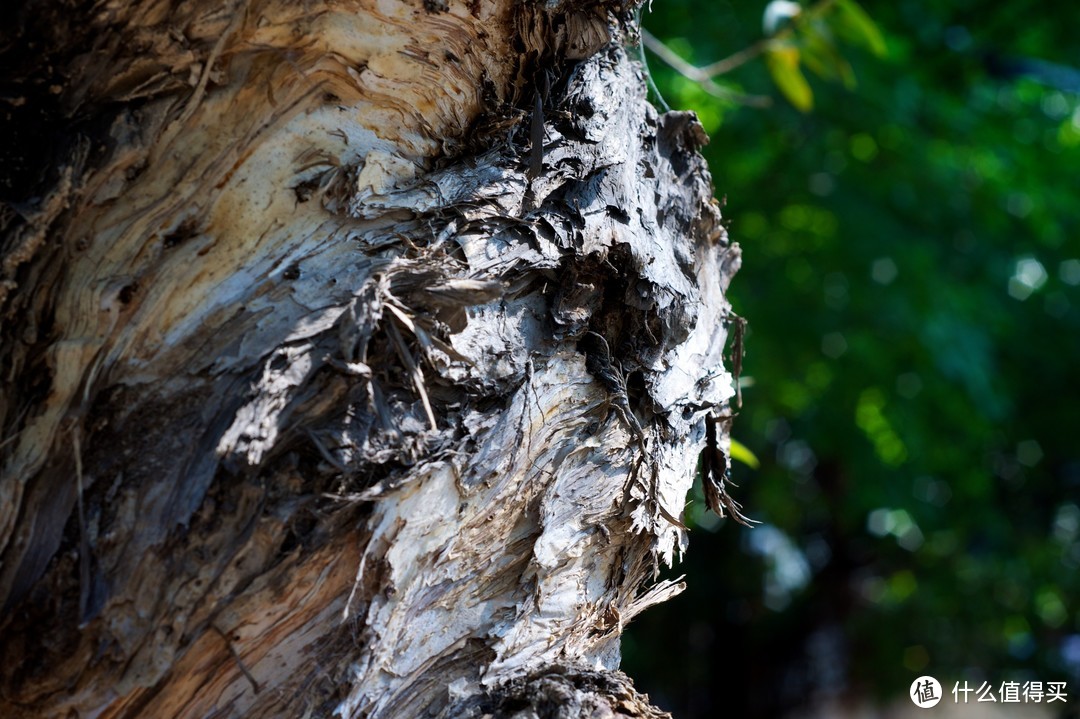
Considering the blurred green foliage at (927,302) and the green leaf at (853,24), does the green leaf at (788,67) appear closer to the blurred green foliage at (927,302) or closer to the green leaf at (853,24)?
the green leaf at (853,24)

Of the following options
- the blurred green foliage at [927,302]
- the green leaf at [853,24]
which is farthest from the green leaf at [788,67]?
the blurred green foliage at [927,302]

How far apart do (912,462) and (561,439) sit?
4563 millimetres

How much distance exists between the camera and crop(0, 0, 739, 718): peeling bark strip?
1058 millimetres

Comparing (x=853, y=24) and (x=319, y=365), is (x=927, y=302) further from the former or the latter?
(x=319, y=365)

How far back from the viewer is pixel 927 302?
4324mm

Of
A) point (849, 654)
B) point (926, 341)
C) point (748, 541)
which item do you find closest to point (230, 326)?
point (926, 341)

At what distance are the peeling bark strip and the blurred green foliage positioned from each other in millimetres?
2649

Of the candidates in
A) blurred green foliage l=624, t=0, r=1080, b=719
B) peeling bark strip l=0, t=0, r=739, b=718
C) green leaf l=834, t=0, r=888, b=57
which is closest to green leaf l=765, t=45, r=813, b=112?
green leaf l=834, t=0, r=888, b=57

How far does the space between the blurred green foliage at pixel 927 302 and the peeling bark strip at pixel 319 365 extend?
265cm

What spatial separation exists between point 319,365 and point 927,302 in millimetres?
3800

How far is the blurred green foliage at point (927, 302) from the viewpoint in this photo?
432 centimetres

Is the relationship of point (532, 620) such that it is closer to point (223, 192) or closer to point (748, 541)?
point (223, 192)

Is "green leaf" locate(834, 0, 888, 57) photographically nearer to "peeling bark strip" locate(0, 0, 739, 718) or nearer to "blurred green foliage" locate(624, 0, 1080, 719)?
"blurred green foliage" locate(624, 0, 1080, 719)

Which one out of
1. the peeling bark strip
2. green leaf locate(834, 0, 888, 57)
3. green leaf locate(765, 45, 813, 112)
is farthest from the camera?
green leaf locate(765, 45, 813, 112)
